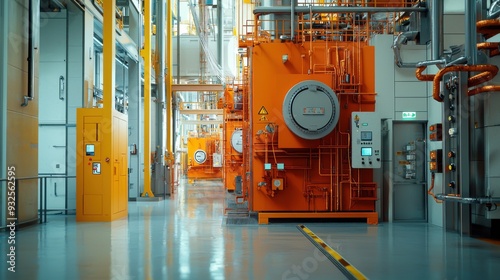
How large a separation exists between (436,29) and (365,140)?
2557 millimetres

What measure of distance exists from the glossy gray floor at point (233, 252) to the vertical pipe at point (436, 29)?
338cm

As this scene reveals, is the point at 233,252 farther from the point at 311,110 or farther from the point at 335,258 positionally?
the point at 311,110

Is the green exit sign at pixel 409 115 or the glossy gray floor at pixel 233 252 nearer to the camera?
the glossy gray floor at pixel 233 252

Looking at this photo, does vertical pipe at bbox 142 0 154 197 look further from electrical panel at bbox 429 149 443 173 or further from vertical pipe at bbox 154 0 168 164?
electrical panel at bbox 429 149 443 173

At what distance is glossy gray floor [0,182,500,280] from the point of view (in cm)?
590

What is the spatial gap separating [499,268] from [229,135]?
15358 mm

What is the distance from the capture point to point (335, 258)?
6.70 metres

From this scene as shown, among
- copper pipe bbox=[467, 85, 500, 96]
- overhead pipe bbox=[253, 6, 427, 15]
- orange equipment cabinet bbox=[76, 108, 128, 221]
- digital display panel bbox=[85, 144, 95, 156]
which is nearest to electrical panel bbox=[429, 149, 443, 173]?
copper pipe bbox=[467, 85, 500, 96]

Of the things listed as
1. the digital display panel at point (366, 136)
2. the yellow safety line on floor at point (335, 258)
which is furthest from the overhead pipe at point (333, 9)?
the yellow safety line on floor at point (335, 258)

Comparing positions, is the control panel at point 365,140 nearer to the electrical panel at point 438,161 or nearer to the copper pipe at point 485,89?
the electrical panel at point 438,161

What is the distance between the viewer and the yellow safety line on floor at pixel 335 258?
5.73m

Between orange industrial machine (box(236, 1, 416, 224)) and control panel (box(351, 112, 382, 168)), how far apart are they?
0.02 metres

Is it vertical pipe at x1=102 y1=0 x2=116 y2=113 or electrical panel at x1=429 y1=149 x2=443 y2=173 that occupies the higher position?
vertical pipe at x1=102 y1=0 x2=116 y2=113

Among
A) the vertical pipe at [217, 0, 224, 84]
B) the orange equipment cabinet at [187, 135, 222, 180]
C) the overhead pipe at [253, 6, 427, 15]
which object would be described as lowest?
the orange equipment cabinet at [187, 135, 222, 180]
